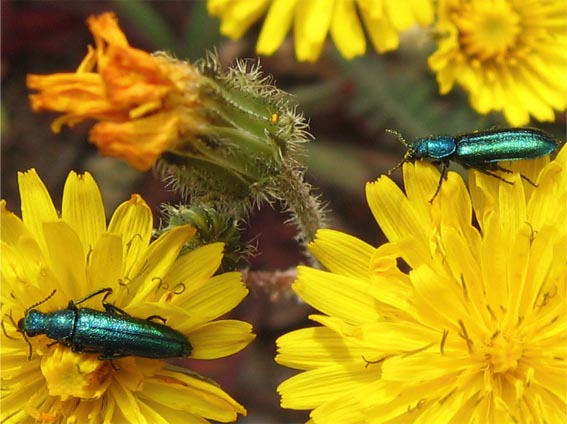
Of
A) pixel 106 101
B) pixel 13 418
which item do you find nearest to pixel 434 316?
pixel 106 101

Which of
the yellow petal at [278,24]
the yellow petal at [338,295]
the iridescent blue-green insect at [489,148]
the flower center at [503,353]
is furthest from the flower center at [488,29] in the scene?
the flower center at [503,353]

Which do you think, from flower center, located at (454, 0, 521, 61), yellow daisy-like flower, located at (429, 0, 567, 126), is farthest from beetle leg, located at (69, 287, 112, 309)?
flower center, located at (454, 0, 521, 61)

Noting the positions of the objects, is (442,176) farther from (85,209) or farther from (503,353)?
(85,209)

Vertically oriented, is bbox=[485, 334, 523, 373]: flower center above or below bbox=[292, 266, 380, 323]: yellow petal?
below

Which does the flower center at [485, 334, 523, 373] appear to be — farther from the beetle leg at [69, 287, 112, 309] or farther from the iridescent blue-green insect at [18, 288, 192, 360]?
the beetle leg at [69, 287, 112, 309]

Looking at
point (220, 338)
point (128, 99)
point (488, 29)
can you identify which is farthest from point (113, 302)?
point (488, 29)

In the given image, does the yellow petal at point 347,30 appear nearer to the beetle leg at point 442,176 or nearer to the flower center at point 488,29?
the flower center at point 488,29
